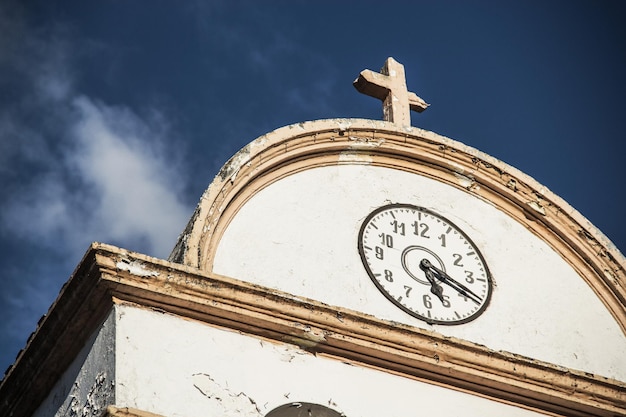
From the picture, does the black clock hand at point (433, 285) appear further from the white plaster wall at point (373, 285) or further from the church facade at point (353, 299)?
the white plaster wall at point (373, 285)

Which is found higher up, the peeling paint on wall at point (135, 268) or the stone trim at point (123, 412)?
the peeling paint on wall at point (135, 268)

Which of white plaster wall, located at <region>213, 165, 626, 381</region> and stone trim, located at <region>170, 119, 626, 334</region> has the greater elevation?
stone trim, located at <region>170, 119, 626, 334</region>

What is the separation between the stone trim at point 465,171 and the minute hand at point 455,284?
3.66 feet

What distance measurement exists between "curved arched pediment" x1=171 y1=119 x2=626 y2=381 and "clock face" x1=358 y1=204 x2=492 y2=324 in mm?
78

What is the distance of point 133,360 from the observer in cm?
1061

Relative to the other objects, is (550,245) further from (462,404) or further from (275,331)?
(275,331)

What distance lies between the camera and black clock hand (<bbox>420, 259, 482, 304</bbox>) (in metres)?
12.4

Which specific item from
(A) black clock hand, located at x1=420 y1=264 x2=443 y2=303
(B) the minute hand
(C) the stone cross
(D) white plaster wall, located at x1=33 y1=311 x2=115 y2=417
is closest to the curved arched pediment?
(B) the minute hand

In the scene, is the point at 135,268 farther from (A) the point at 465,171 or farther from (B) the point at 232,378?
(A) the point at 465,171

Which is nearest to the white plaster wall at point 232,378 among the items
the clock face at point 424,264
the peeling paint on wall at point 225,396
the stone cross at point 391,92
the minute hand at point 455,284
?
the peeling paint on wall at point 225,396

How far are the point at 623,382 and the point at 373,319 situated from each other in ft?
7.29

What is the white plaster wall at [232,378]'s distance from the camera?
10.6 m

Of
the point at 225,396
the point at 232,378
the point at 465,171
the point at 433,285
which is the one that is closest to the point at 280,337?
the point at 232,378

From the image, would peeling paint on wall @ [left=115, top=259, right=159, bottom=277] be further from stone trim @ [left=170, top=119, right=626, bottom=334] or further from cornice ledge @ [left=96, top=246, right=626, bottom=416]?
stone trim @ [left=170, top=119, right=626, bottom=334]
